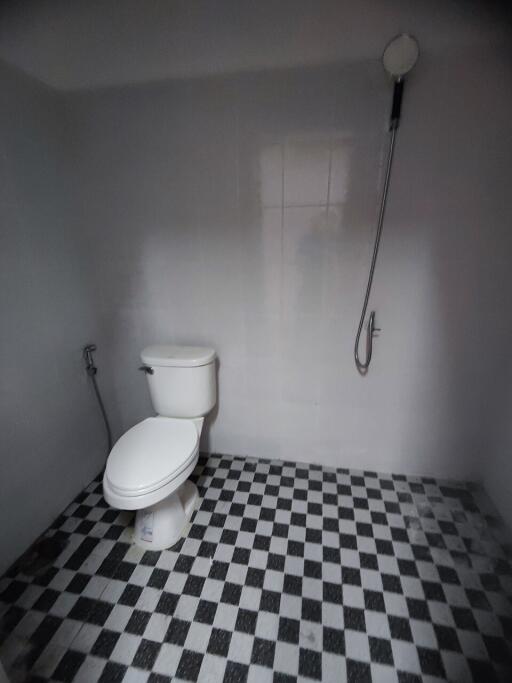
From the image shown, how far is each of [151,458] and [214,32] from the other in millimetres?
1691

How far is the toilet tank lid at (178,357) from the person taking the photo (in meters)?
1.41

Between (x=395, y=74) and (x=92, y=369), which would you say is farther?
(x=92, y=369)

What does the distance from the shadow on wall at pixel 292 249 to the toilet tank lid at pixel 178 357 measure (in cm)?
13

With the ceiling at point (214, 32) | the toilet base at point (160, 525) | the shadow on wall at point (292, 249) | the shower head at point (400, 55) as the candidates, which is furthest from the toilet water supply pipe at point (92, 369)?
the shower head at point (400, 55)

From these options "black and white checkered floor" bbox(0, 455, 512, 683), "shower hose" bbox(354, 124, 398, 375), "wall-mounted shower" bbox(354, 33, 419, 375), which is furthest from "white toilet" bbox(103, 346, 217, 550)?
"wall-mounted shower" bbox(354, 33, 419, 375)

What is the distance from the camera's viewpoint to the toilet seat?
108 centimetres

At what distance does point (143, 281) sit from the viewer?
1.53 metres

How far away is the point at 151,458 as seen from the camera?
3.88 ft

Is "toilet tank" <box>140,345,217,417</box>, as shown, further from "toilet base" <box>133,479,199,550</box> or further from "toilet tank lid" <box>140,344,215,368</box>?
"toilet base" <box>133,479,199,550</box>

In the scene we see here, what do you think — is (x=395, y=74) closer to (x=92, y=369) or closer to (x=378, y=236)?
(x=378, y=236)

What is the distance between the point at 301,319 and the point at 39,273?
1.21 meters

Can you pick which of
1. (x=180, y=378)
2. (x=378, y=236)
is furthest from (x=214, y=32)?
(x=180, y=378)

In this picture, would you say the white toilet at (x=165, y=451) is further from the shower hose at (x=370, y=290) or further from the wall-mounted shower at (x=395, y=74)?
the wall-mounted shower at (x=395, y=74)

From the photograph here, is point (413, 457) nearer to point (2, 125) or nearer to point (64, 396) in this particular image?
point (64, 396)
